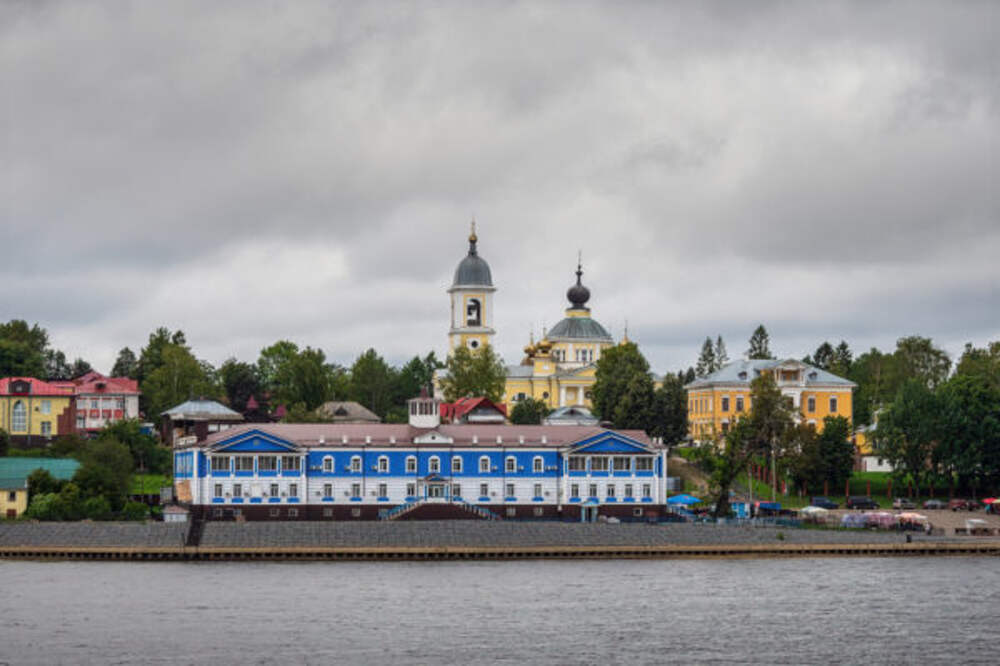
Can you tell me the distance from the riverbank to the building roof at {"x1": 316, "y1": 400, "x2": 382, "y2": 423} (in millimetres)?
46294

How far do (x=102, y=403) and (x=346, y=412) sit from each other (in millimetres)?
21135

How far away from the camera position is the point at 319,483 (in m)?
106

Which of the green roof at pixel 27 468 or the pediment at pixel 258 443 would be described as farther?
the pediment at pixel 258 443

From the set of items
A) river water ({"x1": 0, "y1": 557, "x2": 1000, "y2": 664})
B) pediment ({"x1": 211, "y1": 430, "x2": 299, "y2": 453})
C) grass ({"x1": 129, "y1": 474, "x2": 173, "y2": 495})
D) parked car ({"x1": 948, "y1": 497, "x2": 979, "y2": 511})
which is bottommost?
river water ({"x1": 0, "y1": 557, "x2": 1000, "y2": 664})

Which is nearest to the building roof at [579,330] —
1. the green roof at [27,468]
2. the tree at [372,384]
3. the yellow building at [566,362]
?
the yellow building at [566,362]

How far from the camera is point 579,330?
169375 mm

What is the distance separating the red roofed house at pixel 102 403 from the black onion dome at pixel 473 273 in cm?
3467

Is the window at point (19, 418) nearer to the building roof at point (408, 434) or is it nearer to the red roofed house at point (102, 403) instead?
the red roofed house at point (102, 403)

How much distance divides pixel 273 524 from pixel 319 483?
20.3ft

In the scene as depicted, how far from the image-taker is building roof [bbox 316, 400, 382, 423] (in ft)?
484

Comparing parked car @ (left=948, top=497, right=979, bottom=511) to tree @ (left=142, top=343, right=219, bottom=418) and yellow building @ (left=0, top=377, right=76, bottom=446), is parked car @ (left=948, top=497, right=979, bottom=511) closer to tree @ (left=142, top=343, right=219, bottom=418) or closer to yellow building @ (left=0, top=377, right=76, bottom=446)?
tree @ (left=142, top=343, right=219, bottom=418)

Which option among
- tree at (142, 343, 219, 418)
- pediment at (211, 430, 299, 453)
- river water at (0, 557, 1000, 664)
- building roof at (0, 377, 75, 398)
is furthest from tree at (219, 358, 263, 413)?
river water at (0, 557, 1000, 664)

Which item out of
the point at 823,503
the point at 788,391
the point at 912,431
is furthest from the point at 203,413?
the point at 788,391

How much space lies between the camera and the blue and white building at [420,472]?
342ft
